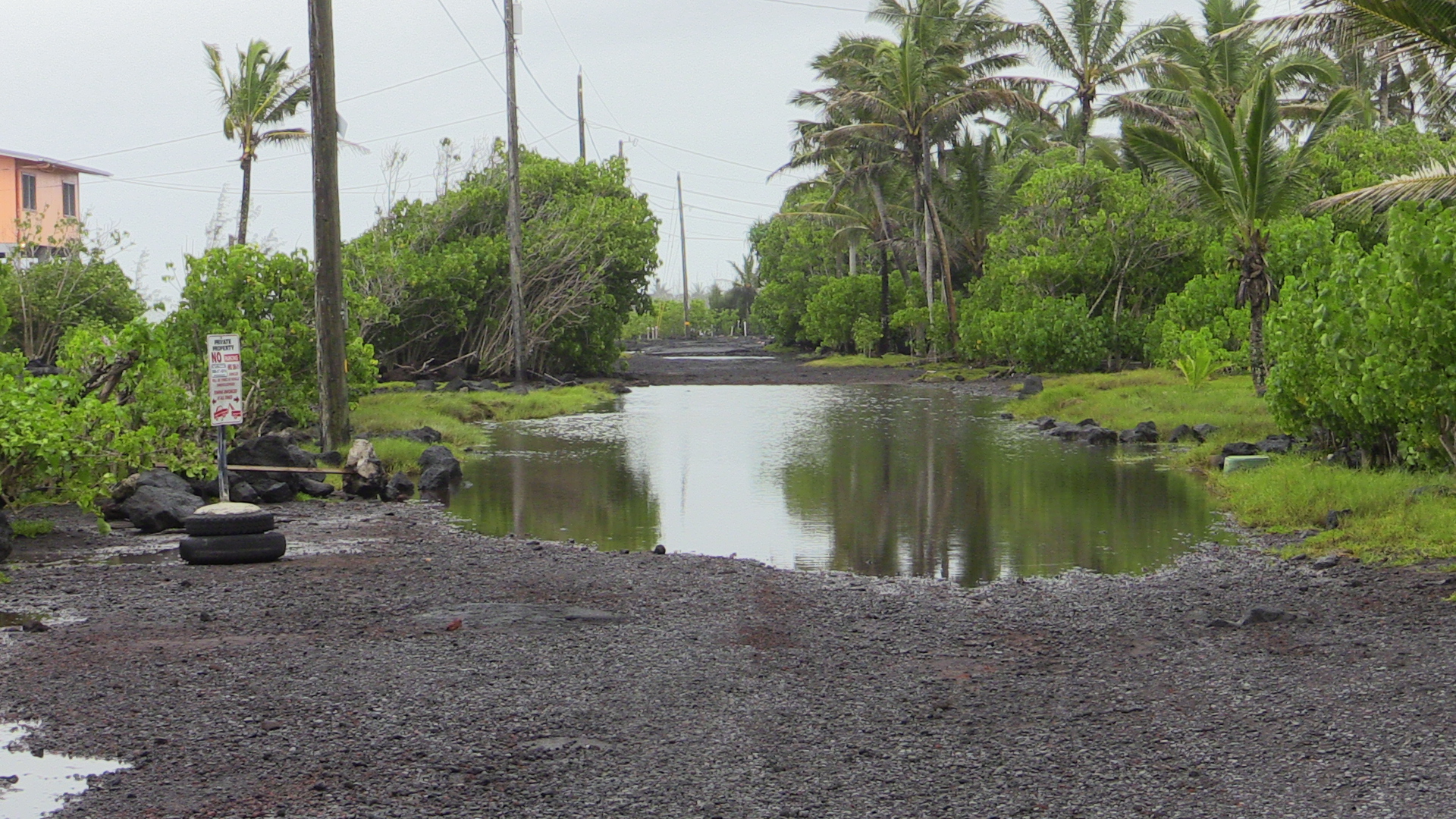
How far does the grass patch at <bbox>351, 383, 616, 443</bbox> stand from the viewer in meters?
23.1

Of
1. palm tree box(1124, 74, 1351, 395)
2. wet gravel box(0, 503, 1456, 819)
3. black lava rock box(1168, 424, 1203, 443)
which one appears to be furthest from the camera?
palm tree box(1124, 74, 1351, 395)

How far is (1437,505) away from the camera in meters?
11.4

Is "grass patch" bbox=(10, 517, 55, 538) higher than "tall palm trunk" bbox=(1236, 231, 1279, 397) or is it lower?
lower

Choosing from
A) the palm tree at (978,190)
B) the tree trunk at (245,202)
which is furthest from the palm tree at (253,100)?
the palm tree at (978,190)

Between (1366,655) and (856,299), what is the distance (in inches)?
2132

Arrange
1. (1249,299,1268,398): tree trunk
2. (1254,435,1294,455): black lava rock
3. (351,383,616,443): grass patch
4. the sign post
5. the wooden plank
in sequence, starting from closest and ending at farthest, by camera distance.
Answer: the sign post
the wooden plank
(1254,435,1294,455): black lava rock
(351,383,616,443): grass patch
(1249,299,1268,398): tree trunk

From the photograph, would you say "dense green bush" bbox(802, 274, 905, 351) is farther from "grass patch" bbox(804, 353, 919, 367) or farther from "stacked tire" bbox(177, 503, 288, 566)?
"stacked tire" bbox(177, 503, 288, 566)

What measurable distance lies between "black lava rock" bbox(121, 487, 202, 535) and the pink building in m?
33.6

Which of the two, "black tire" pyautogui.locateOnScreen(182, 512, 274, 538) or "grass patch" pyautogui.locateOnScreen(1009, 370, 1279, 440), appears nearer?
"black tire" pyautogui.locateOnScreen(182, 512, 274, 538)

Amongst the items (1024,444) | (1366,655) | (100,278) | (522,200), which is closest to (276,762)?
(1366,655)

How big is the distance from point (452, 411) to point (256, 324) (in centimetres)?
900

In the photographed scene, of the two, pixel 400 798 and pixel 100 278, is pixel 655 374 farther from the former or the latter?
pixel 400 798

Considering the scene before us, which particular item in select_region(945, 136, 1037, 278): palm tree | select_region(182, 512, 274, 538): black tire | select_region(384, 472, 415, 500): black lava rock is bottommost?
select_region(384, 472, 415, 500): black lava rock

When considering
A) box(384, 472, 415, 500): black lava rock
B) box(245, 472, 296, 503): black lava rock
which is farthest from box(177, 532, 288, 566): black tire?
box(384, 472, 415, 500): black lava rock
